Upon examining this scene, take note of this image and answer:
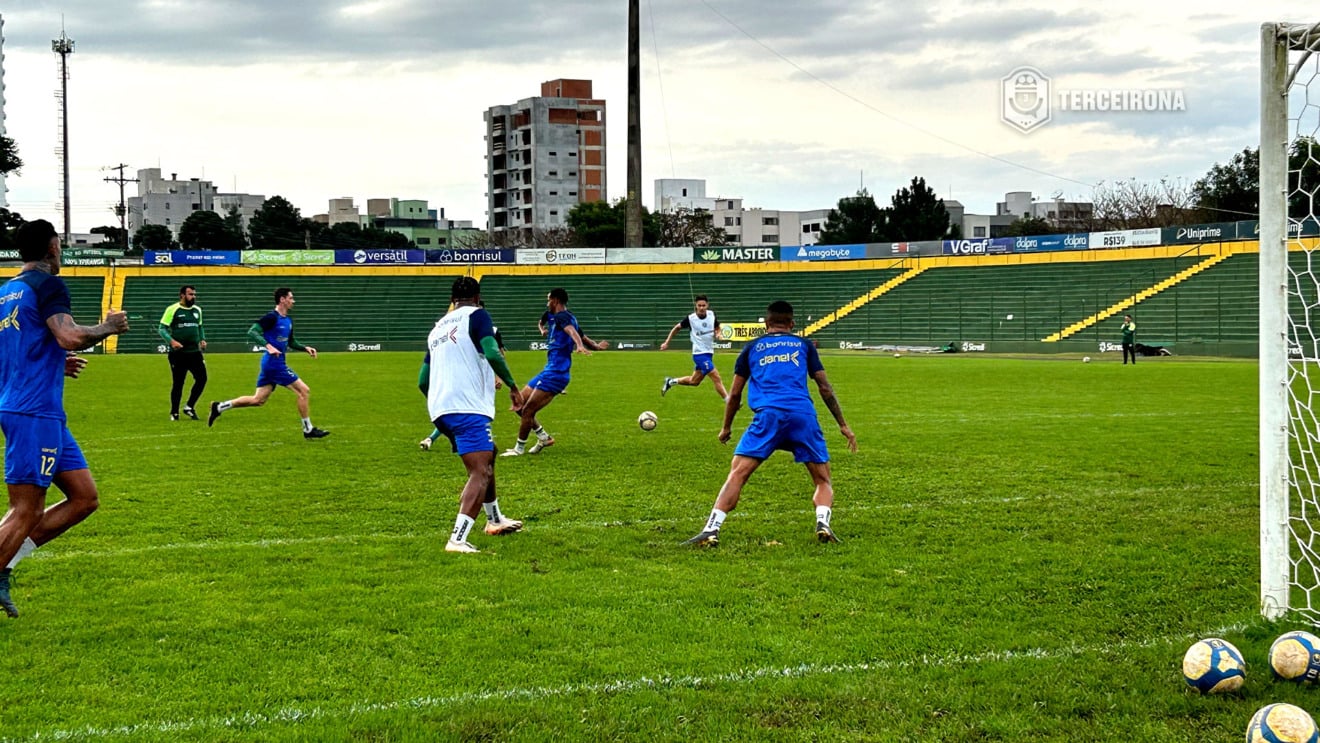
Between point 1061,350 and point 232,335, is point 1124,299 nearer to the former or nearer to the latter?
point 1061,350

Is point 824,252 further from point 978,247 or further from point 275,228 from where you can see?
point 275,228

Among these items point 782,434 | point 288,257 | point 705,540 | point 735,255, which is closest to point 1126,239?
point 735,255

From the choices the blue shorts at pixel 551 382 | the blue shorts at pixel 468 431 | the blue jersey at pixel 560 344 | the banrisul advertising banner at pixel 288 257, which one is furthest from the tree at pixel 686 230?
the blue shorts at pixel 468 431

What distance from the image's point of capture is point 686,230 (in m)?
97.4

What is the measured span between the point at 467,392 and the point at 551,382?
6.13m

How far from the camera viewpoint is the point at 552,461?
13.1m

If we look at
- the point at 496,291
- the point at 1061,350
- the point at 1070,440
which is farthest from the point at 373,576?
the point at 496,291

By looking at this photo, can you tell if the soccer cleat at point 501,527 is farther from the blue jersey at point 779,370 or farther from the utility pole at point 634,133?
the utility pole at point 634,133

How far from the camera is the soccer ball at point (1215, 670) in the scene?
487 cm

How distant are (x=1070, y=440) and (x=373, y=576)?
1001 centimetres

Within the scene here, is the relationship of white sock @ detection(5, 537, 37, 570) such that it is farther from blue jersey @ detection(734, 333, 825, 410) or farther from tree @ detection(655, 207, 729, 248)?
tree @ detection(655, 207, 729, 248)

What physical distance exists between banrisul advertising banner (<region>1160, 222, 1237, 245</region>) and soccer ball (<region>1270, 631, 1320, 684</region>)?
52.4 metres

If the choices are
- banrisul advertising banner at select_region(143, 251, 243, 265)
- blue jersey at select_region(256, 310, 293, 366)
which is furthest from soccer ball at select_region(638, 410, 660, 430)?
banrisul advertising banner at select_region(143, 251, 243, 265)

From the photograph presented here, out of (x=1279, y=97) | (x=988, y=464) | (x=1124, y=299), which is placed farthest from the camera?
(x=1124, y=299)
